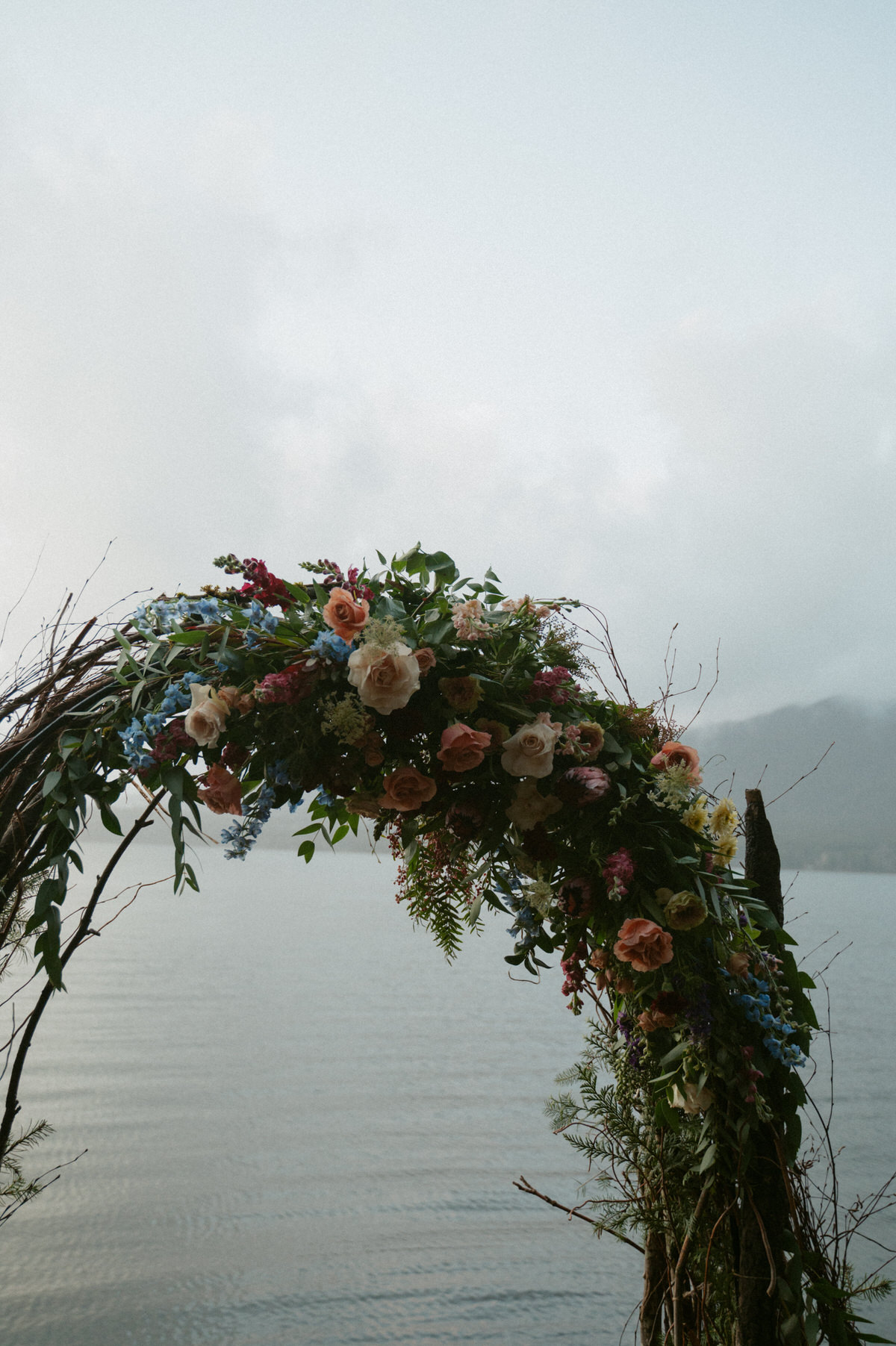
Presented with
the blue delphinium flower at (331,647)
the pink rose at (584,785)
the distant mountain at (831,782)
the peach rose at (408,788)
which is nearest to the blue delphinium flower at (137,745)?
the blue delphinium flower at (331,647)

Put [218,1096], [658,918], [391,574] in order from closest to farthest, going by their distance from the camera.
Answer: [658,918] < [391,574] < [218,1096]

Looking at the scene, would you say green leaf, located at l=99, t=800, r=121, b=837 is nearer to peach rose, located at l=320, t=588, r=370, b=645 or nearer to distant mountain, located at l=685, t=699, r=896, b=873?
peach rose, located at l=320, t=588, r=370, b=645

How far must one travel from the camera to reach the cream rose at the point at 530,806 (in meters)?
1.58

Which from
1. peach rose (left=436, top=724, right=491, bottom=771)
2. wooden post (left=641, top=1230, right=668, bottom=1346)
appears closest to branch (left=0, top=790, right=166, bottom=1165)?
peach rose (left=436, top=724, right=491, bottom=771)

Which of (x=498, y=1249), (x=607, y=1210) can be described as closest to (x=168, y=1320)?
(x=498, y=1249)

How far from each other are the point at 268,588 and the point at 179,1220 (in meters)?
6.27

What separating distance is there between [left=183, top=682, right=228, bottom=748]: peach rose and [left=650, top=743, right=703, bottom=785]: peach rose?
0.81m

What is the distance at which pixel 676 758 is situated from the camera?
5.29 feet

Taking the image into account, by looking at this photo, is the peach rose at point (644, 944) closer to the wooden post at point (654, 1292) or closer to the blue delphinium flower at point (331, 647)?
the blue delphinium flower at point (331, 647)

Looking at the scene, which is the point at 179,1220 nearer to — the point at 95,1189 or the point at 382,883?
the point at 95,1189

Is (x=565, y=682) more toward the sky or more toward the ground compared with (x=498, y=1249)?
more toward the sky

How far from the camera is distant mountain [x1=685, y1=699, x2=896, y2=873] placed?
137500mm

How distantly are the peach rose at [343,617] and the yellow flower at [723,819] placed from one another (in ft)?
2.59

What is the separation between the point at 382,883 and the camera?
3511 inches
